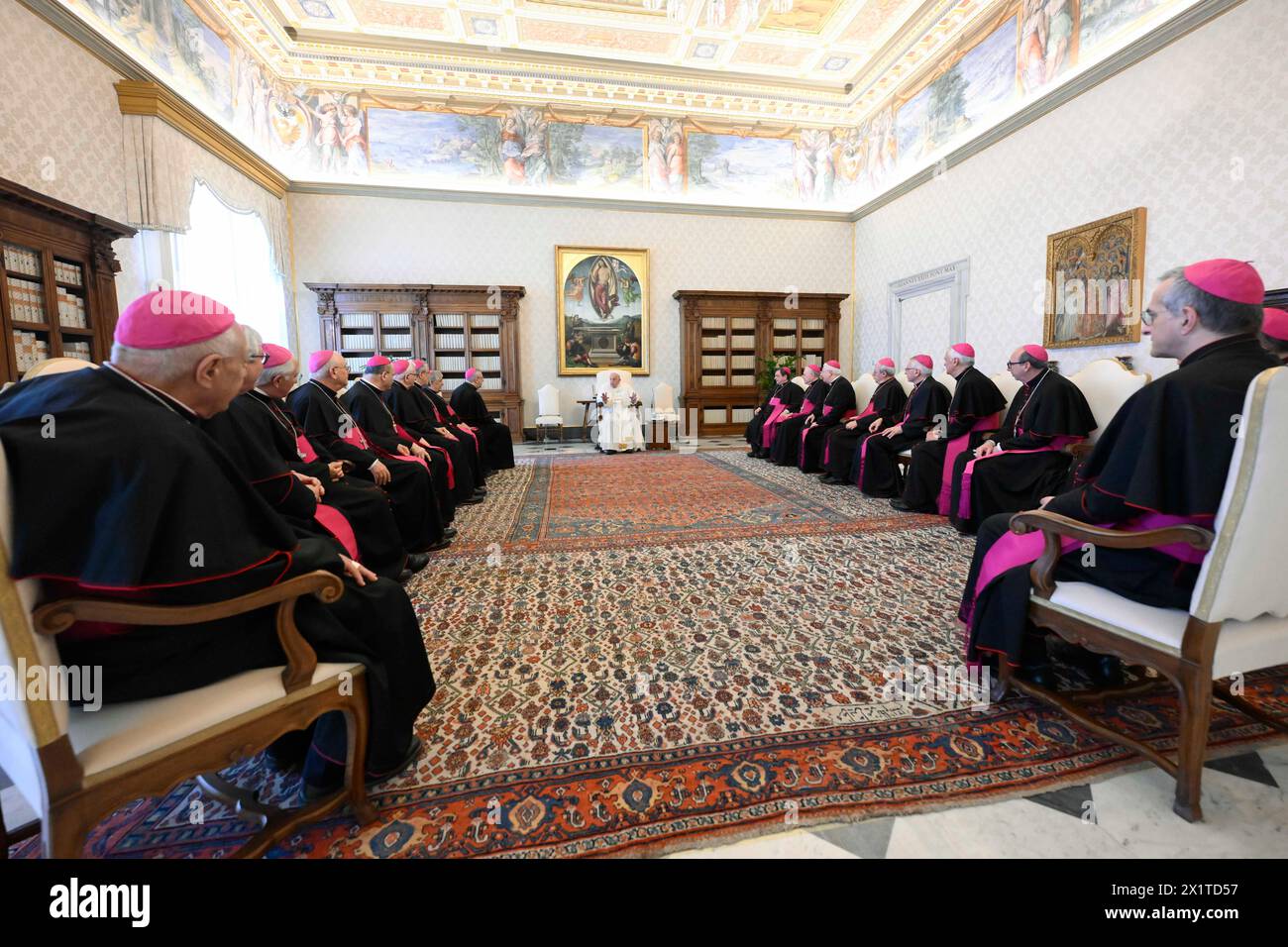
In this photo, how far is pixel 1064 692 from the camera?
228cm

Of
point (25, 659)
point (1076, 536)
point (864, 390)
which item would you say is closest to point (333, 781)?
point (25, 659)

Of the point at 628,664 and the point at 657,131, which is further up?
Answer: the point at 657,131

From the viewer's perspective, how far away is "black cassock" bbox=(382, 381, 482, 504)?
6.04 m

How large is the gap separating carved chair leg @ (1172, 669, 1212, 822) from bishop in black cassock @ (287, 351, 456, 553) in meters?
4.40

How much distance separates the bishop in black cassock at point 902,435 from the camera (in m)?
6.07

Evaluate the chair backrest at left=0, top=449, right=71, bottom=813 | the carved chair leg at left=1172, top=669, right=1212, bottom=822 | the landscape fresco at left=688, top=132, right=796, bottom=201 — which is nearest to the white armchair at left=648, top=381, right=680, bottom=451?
the landscape fresco at left=688, top=132, right=796, bottom=201

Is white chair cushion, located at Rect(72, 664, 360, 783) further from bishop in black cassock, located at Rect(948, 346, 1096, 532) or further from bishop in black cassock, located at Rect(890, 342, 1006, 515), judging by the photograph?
bishop in black cassock, located at Rect(890, 342, 1006, 515)

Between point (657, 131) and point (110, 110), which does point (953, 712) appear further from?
point (657, 131)

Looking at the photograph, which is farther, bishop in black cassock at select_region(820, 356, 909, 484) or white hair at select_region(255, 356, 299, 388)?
bishop in black cassock at select_region(820, 356, 909, 484)

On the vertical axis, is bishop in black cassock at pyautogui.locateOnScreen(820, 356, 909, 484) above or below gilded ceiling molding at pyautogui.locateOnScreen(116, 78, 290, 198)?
below

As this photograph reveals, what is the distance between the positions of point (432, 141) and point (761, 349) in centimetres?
820

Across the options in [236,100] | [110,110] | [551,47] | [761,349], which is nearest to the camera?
[110,110]

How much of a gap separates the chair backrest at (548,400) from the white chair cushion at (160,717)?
1039cm

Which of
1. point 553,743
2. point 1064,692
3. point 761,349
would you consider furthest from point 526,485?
point 761,349
